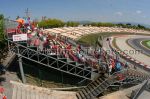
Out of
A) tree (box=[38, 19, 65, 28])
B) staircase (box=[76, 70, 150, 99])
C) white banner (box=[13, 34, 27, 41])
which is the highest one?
white banner (box=[13, 34, 27, 41])

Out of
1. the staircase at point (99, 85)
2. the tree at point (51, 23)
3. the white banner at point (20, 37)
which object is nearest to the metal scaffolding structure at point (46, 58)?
the white banner at point (20, 37)

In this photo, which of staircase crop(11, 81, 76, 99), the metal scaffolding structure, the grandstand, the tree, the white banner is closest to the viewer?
staircase crop(11, 81, 76, 99)

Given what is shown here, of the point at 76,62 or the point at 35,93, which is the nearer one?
the point at 76,62

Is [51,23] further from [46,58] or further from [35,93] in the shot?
[35,93]

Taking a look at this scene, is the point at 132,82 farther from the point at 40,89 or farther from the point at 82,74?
the point at 40,89

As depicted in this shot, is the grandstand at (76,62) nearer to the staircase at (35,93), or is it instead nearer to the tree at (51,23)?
the staircase at (35,93)

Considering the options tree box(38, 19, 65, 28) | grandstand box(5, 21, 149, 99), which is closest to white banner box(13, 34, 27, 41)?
grandstand box(5, 21, 149, 99)

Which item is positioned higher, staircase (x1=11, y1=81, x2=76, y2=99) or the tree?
the tree

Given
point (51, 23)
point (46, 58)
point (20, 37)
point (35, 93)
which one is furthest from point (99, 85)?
point (51, 23)

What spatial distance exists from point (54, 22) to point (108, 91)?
81.6 metres

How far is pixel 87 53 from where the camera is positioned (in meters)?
27.2

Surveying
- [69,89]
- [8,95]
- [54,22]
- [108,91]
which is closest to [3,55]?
[8,95]

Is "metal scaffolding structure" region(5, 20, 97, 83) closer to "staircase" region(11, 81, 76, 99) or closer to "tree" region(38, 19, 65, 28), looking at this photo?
"staircase" region(11, 81, 76, 99)

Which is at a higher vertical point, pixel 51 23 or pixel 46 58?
pixel 46 58
